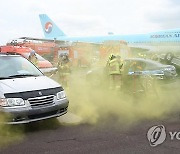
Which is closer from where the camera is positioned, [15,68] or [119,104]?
[15,68]

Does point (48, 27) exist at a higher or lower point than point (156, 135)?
higher

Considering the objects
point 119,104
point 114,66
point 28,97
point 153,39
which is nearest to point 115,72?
point 114,66

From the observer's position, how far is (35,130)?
6.14 m

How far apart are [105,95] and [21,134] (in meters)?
4.37

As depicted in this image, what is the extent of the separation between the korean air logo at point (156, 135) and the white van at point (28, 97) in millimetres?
1947

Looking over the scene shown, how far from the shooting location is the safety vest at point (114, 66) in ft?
33.3

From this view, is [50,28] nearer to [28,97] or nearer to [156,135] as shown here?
[28,97]

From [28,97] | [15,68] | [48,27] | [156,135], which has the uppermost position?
[48,27]

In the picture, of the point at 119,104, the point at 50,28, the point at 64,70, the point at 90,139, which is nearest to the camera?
the point at 90,139

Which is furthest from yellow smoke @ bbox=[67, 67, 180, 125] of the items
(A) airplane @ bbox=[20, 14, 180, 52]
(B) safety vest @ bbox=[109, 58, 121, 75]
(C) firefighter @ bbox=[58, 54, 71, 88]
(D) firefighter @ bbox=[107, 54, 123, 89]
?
(A) airplane @ bbox=[20, 14, 180, 52]

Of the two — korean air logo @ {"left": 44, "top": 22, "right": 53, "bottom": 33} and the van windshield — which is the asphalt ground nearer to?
the van windshield

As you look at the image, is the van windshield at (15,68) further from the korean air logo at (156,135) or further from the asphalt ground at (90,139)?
the korean air logo at (156,135)

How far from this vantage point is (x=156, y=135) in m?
5.85

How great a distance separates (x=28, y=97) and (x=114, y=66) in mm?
4965
